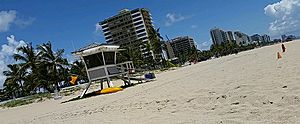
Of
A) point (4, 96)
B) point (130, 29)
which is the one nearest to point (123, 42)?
point (130, 29)

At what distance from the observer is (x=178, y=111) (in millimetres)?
8320

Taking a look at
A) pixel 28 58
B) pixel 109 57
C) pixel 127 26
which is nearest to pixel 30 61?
pixel 28 58

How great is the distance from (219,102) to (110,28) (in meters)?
137

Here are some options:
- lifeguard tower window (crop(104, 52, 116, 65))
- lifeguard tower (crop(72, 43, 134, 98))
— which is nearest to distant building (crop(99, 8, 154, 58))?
lifeguard tower window (crop(104, 52, 116, 65))

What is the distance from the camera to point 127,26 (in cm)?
13825

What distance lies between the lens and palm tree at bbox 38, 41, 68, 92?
47000 mm

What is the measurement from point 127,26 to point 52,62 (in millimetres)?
92468

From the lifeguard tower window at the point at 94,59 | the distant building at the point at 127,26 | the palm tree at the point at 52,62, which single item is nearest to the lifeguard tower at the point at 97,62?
the lifeguard tower window at the point at 94,59

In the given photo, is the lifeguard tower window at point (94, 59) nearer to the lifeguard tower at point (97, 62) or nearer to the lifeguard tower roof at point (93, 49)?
the lifeguard tower at point (97, 62)

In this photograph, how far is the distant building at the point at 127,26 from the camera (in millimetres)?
134625

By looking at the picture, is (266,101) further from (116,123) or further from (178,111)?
(116,123)

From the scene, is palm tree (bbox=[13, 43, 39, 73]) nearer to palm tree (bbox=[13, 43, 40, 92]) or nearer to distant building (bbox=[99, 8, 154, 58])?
palm tree (bbox=[13, 43, 40, 92])

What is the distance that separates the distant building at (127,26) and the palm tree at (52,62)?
83.4 meters

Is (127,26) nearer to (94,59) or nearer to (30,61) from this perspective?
(30,61)
